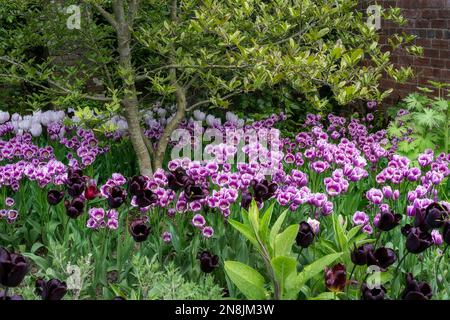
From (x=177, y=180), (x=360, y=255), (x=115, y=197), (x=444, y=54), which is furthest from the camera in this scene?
(x=444, y=54)

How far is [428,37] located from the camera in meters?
6.51

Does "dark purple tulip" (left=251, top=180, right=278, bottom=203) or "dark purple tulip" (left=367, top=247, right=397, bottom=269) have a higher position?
"dark purple tulip" (left=251, top=180, right=278, bottom=203)

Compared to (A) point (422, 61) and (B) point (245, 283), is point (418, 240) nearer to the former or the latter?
(B) point (245, 283)

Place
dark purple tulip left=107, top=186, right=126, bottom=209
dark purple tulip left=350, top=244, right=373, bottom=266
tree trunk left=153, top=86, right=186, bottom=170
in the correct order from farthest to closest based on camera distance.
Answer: tree trunk left=153, top=86, right=186, bottom=170 → dark purple tulip left=107, top=186, right=126, bottom=209 → dark purple tulip left=350, top=244, right=373, bottom=266

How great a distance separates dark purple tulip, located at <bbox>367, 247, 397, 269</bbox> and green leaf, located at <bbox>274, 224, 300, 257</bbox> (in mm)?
310

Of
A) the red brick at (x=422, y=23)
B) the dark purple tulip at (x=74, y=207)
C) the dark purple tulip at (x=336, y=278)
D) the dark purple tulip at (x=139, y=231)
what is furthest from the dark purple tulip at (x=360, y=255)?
the red brick at (x=422, y=23)

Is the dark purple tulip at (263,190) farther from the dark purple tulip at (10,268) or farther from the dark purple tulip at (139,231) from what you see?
the dark purple tulip at (10,268)

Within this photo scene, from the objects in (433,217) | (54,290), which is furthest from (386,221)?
(54,290)

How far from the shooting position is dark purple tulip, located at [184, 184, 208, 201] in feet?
10.2

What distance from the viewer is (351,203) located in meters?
3.85

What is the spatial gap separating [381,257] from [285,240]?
1.28 ft

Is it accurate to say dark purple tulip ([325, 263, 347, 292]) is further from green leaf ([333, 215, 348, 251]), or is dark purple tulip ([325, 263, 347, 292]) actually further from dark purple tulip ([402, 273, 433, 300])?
green leaf ([333, 215, 348, 251])

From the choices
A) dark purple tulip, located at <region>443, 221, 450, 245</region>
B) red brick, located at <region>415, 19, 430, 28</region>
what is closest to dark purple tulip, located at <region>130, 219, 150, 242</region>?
dark purple tulip, located at <region>443, 221, 450, 245</region>
